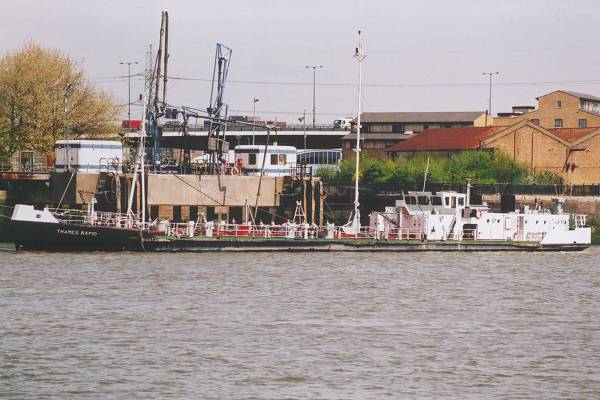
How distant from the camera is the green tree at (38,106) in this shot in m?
99.1

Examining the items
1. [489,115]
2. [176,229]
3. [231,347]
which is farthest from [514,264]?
[489,115]

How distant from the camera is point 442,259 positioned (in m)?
72.2

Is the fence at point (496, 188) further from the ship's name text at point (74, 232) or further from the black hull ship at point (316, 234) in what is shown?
the ship's name text at point (74, 232)

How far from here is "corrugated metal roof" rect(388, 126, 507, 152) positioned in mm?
124375

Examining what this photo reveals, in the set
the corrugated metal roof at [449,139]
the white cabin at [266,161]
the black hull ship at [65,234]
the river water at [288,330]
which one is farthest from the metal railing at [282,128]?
the river water at [288,330]

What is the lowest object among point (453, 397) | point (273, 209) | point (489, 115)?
point (453, 397)

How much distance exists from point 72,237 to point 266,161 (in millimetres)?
26562

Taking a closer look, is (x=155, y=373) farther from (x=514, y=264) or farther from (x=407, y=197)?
(x=407, y=197)

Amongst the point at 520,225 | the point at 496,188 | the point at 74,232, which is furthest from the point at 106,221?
the point at 496,188

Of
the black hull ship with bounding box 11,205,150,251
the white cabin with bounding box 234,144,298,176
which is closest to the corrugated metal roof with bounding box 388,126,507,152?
the white cabin with bounding box 234,144,298,176

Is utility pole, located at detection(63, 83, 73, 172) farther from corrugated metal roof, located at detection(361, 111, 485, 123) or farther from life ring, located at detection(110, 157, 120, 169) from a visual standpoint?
corrugated metal roof, located at detection(361, 111, 485, 123)

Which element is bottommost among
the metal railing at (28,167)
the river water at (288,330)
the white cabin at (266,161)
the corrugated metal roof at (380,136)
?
the river water at (288,330)

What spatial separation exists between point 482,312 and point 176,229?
86.1ft

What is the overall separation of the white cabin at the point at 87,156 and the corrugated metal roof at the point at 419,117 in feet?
227
